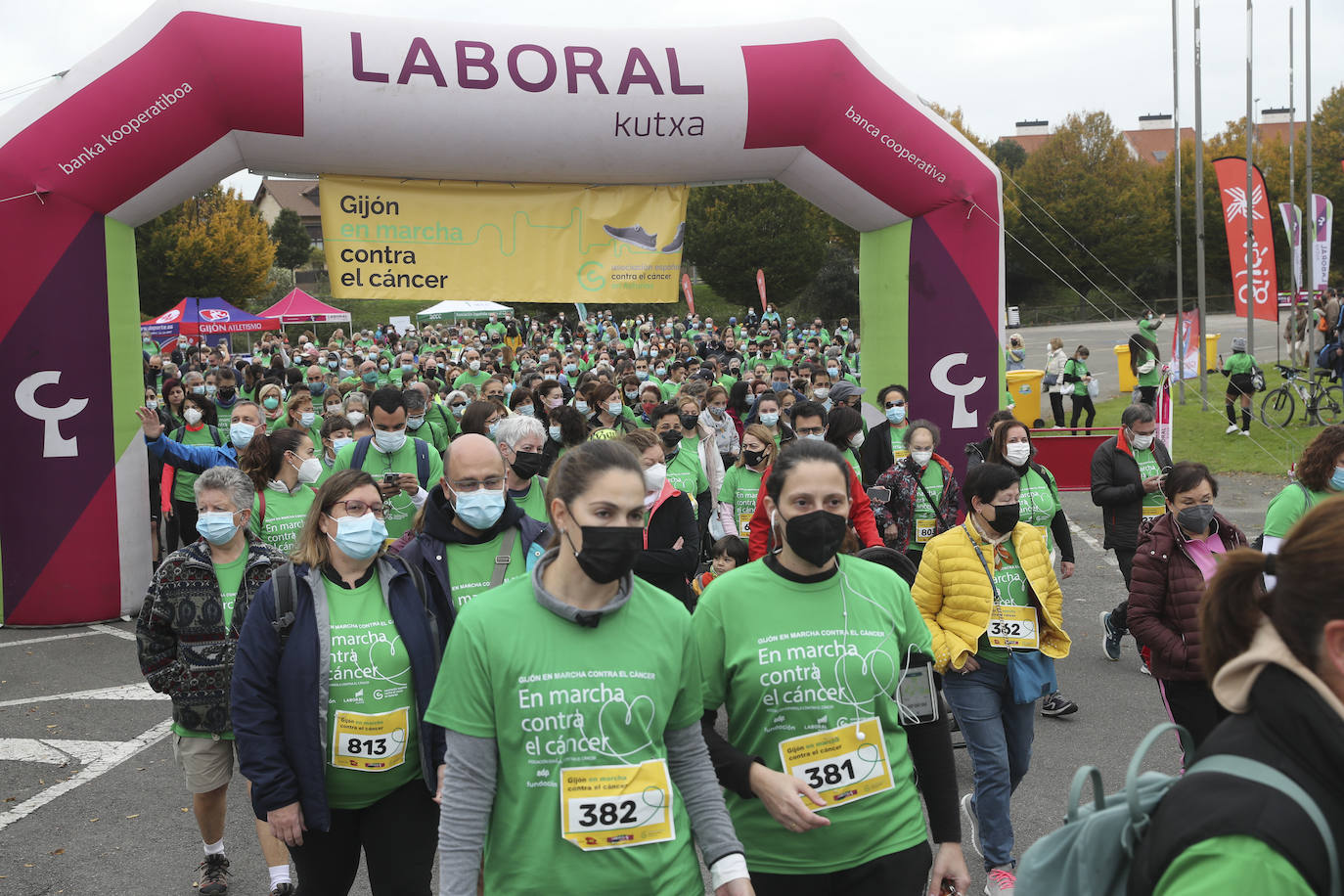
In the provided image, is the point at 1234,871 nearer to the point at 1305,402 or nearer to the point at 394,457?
the point at 394,457

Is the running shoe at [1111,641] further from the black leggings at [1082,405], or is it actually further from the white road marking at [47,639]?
the black leggings at [1082,405]

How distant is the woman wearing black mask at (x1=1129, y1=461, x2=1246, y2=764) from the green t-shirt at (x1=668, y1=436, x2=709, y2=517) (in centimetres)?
335

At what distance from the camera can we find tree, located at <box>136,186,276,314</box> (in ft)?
152

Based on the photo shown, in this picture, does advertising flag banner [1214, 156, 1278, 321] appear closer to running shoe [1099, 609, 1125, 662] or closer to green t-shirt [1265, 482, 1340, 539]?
running shoe [1099, 609, 1125, 662]

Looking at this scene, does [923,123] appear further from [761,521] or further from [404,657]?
[404,657]

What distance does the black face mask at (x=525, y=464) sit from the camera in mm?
5879

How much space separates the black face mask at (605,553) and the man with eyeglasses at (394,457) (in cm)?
433

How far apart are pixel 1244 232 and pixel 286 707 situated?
1946 centimetres

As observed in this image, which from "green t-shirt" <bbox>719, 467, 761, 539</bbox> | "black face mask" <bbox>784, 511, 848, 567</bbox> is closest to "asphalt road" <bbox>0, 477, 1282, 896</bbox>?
"green t-shirt" <bbox>719, 467, 761, 539</bbox>

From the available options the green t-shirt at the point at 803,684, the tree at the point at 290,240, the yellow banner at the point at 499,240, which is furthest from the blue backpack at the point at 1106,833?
the tree at the point at 290,240

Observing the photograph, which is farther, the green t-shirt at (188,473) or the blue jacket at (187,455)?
the green t-shirt at (188,473)

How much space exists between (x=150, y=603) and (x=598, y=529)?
8.87ft

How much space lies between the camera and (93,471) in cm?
925

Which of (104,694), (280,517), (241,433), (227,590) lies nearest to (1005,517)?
(227,590)
